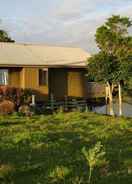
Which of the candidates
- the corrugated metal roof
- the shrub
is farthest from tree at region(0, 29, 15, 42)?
the shrub

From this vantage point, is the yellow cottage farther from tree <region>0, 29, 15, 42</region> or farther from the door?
tree <region>0, 29, 15, 42</region>

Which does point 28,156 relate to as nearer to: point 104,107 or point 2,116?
point 2,116

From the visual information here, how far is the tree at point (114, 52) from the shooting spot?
27.7m

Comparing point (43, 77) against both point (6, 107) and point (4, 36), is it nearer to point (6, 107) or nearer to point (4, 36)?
point (6, 107)

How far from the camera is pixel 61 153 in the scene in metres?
12.5

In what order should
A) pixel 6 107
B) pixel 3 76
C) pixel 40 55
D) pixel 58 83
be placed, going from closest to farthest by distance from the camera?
pixel 6 107 < pixel 3 76 < pixel 58 83 < pixel 40 55

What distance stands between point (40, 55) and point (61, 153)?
2265cm

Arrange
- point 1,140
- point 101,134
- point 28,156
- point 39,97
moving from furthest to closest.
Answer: point 39,97 → point 101,134 → point 1,140 → point 28,156

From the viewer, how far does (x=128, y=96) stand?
36.7 m

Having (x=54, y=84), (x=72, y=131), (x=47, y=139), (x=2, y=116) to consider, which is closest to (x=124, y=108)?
(x=54, y=84)

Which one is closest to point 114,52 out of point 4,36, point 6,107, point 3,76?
point 3,76

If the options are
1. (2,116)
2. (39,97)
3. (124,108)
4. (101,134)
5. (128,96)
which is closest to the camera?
(101,134)

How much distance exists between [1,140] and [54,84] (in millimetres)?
18963

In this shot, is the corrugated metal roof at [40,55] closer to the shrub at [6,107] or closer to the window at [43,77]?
the window at [43,77]
